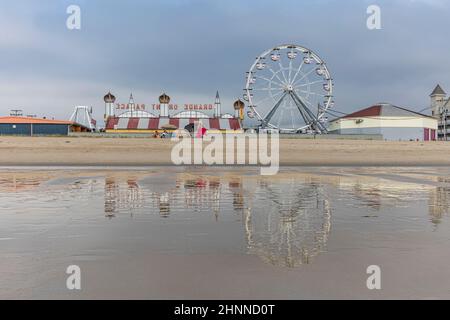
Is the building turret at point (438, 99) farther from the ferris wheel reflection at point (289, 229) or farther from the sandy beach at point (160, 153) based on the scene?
the ferris wheel reflection at point (289, 229)

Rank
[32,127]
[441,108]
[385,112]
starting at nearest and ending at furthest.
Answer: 1. [32,127]
2. [385,112]
3. [441,108]

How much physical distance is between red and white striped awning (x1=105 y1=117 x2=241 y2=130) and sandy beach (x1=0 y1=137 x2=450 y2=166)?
4003 centimetres

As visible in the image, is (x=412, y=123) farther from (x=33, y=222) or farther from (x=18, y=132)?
(x=33, y=222)

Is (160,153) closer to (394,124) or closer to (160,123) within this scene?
(160,123)

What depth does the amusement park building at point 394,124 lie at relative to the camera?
85.4 m

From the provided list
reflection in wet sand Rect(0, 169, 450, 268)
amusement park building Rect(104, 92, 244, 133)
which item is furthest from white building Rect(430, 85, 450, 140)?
reflection in wet sand Rect(0, 169, 450, 268)

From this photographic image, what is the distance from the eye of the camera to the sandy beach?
1511 inches

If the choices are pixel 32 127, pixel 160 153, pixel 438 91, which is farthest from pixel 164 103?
pixel 438 91

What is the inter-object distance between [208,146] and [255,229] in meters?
37.8

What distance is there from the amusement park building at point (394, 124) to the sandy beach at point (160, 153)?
114ft

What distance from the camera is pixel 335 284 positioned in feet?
17.7

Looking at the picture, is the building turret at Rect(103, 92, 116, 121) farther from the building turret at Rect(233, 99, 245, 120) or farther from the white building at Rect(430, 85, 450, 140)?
the white building at Rect(430, 85, 450, 140)

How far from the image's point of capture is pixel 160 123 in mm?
91188

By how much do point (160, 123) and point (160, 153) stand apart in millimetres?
50200
